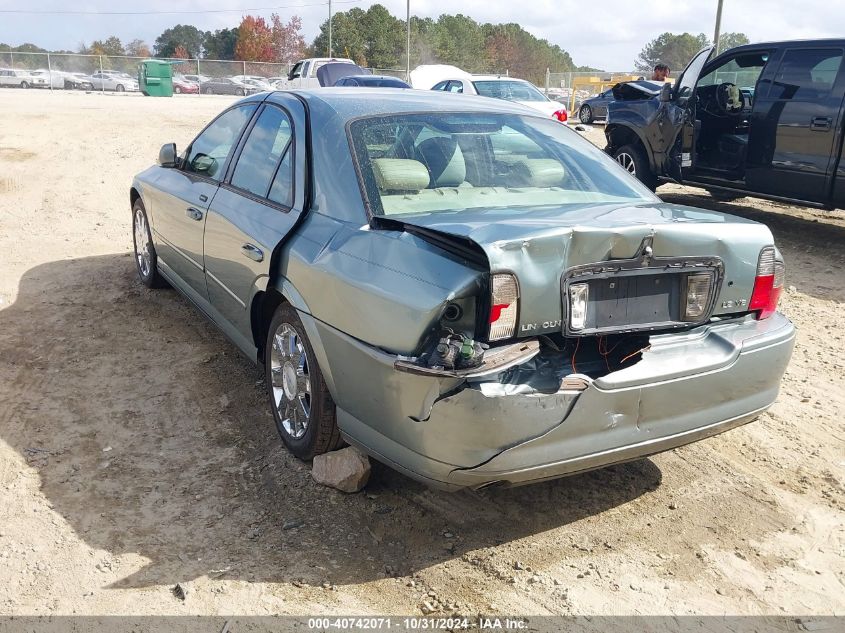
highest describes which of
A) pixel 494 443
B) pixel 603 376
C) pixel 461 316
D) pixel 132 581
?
pixel 461 316

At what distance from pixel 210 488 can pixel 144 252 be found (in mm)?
3386

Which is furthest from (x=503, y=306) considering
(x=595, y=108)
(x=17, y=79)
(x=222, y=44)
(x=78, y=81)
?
(x=222, y=44)

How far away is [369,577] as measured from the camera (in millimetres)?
2975

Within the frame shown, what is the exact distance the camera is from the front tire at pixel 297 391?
344 cm

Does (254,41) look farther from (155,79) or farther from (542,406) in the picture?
(542,406)

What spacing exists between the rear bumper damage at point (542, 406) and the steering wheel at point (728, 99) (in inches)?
258

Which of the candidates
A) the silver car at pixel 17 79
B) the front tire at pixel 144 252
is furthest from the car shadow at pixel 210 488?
the silver car at pixel 17 79

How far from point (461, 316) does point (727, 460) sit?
191cm

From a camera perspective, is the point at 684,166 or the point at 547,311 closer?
the point at 547,311

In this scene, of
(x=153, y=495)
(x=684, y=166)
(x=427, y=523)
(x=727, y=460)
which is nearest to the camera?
(x=427, y=523)

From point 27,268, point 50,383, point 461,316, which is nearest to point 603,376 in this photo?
point 461,316

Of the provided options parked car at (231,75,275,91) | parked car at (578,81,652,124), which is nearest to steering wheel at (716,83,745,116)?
parked car at (578,81,652,124)

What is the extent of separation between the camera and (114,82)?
41500mm

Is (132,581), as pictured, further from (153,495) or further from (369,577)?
(369,577)
